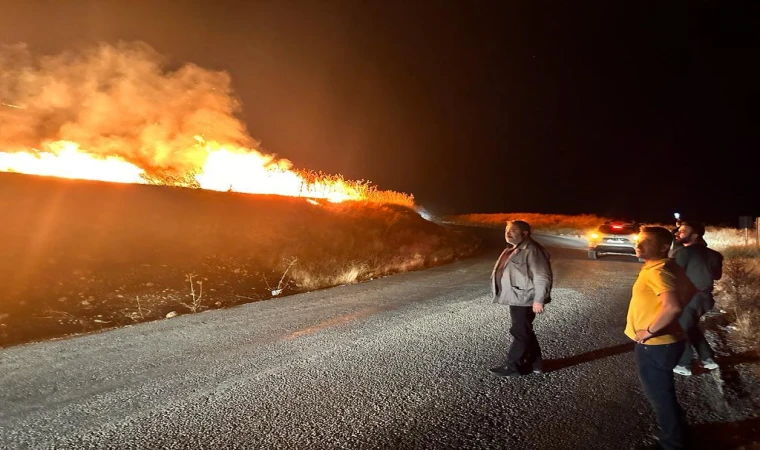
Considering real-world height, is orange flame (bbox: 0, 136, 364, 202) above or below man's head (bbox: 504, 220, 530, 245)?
above

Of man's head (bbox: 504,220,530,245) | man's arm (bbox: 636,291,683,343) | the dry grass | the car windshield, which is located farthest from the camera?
the car windshield

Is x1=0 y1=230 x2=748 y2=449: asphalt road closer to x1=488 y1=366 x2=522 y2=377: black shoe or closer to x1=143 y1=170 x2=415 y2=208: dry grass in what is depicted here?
x1=488 y1=366 x2=522 y2=377: black shoe

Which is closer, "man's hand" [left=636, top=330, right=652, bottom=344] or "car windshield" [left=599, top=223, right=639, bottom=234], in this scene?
"man's hand" [left=636, top=330, right=652, bottom=344]

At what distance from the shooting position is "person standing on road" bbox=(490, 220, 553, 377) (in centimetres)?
516

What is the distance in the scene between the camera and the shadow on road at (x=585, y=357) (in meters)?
5.65

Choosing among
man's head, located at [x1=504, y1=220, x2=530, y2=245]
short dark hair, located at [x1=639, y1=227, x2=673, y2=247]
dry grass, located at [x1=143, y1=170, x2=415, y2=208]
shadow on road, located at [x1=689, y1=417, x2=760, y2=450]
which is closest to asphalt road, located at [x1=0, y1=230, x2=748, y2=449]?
shadow on road, located at [x1=689, y1=417, x2=760, y2=450]

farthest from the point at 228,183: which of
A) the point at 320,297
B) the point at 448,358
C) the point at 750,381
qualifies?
the point at 750,381

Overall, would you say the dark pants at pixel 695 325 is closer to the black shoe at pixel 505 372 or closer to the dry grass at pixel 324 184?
the black shoe at pixel 505 372

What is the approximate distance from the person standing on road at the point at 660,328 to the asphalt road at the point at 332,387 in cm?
46

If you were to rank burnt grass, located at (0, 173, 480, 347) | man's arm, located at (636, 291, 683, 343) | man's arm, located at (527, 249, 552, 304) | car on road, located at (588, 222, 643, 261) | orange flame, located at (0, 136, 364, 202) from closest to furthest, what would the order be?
man's arm, located at (636, 291, 683, 343) → man's arm, located at (527, 249, 552, 304) → burnt grass, located at (0, 173, 480, 347) → orange flame, located at (0, 136, 364, 202) → car on road, located at (588, 222, 643, 261)

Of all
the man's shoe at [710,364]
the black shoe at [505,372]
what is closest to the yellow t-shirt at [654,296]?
the black shoe at [505,372]

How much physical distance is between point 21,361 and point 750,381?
8.31 meters

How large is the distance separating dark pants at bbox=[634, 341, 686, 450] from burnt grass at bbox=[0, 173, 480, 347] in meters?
7.81

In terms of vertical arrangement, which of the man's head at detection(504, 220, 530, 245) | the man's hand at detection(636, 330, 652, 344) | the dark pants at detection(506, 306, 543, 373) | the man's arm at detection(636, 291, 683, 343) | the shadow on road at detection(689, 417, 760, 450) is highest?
the man's head at detection(504, 220, 530, 245)
